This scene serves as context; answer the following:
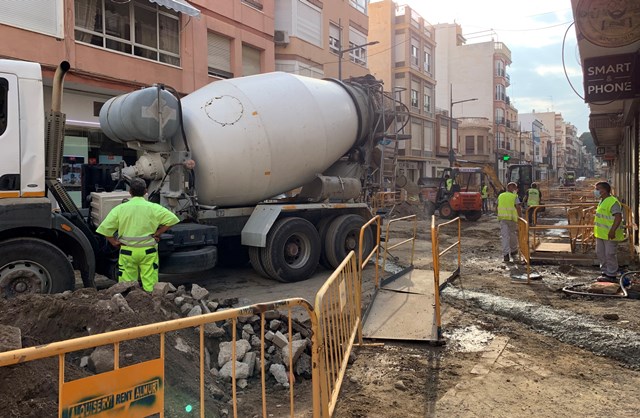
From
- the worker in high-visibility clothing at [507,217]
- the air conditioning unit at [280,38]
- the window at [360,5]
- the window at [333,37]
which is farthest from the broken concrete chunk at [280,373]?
the window at [360,5]

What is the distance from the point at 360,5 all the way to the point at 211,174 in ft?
77.7

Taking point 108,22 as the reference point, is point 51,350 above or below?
below

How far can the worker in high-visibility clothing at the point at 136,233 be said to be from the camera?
17.9 ft

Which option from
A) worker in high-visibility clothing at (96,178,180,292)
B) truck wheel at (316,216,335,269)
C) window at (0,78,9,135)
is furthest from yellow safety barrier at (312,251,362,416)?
window at (0,78,9,135)

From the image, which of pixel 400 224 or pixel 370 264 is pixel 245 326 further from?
pixel 400 224

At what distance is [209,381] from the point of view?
384cm

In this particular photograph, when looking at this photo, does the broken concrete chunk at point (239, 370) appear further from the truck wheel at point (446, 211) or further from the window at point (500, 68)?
the window at point (500, 68)

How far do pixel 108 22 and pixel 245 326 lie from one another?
1255 cm

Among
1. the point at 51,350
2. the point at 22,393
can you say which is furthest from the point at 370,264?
the point at 51,350

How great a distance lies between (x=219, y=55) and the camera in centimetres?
1764

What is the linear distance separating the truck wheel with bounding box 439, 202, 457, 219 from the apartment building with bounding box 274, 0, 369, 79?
7220 millimetres

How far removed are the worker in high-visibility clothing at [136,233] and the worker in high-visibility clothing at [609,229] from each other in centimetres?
698

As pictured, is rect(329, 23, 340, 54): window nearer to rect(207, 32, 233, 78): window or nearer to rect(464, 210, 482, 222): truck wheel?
rect(207, 32, 233, 78): window

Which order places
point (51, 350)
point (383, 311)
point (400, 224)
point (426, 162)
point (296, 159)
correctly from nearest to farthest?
point (51, 350) < point (383, 311) < point (296, 159) < point (400, 224) < point (426, 162)
